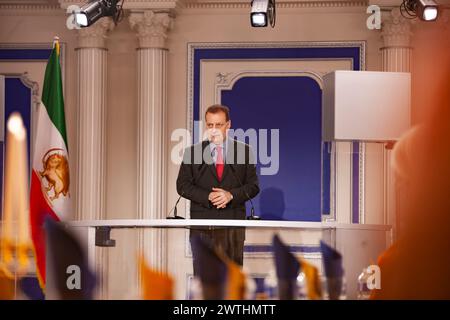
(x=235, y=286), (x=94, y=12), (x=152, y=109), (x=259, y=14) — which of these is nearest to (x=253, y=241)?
(x=235, y=286)

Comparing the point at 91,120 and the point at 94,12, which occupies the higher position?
the point at 94,12

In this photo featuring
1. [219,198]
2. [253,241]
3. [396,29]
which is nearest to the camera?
[253,241]

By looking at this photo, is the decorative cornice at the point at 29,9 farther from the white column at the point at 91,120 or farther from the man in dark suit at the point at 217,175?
the man in dark suit at the point at 217,175

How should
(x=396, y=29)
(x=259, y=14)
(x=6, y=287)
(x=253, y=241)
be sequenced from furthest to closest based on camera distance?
(x=396, y=29) → (x=259, y=14) → (x=6, y=287) → (x=253, y=241)

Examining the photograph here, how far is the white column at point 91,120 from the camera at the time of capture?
28.2 ft

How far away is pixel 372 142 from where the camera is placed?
566 centimetres

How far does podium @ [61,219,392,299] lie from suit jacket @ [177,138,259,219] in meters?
0.80

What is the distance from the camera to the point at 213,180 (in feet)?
20.0

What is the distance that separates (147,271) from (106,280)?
21 centimetres

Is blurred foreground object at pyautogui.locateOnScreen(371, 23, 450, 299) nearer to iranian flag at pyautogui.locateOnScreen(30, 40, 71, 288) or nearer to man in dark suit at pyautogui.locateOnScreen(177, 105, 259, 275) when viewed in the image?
man in dark suit at pyautogui.locateOnScreen(177, 105, 259, 275)

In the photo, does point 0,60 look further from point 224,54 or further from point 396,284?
point 396,284

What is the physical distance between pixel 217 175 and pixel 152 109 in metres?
2.65

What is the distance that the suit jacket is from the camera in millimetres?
5934

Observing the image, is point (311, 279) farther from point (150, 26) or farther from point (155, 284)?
point (150, 26)
